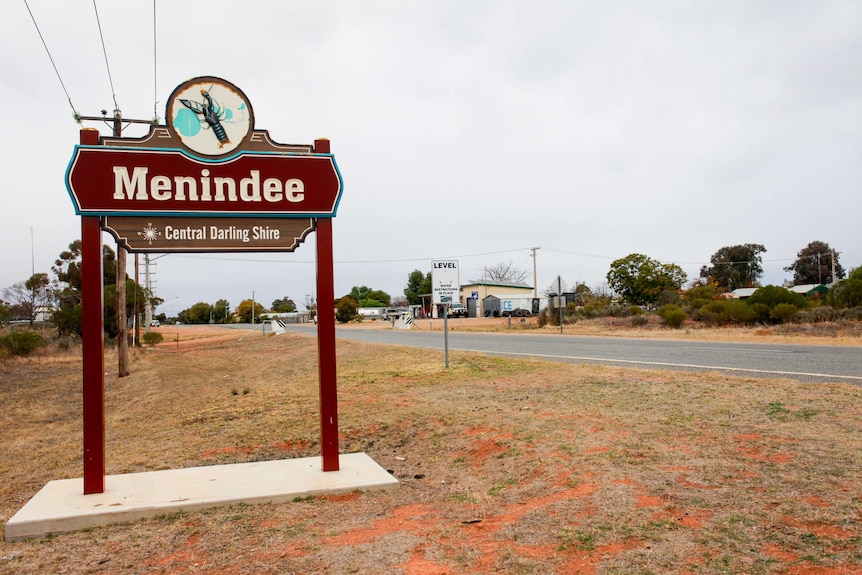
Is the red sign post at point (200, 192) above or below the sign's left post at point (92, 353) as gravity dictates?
above

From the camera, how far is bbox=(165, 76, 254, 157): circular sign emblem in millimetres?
6004

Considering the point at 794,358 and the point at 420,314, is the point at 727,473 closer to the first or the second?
the point at 794,358

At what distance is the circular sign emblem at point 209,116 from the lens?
6004 mm

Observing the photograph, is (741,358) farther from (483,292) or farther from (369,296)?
(369,296)

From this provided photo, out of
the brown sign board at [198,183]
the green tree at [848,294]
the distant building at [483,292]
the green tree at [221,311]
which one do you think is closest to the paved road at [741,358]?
the brown sign board at [198,183]

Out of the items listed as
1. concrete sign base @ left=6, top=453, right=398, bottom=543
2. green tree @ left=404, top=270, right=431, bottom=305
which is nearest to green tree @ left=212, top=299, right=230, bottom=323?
green tree @ left=404, top=270, right=431, bottom=305

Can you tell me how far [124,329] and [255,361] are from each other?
6174 millimetres

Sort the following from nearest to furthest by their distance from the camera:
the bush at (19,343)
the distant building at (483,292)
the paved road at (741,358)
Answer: the paved road at (741,358), the bush at (19,343), the distant building at (483,292)

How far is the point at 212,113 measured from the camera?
20.1ft

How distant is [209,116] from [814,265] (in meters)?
91.3

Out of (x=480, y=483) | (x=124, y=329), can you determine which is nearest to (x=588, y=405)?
(x=480, y=483)

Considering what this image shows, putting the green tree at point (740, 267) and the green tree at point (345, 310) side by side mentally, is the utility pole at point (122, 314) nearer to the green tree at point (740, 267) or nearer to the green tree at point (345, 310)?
the green tree at point (345, 310)

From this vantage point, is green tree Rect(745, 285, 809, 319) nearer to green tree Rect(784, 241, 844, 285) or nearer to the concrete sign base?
the concrete sign base

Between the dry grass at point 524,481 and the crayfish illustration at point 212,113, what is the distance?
3372 mm
